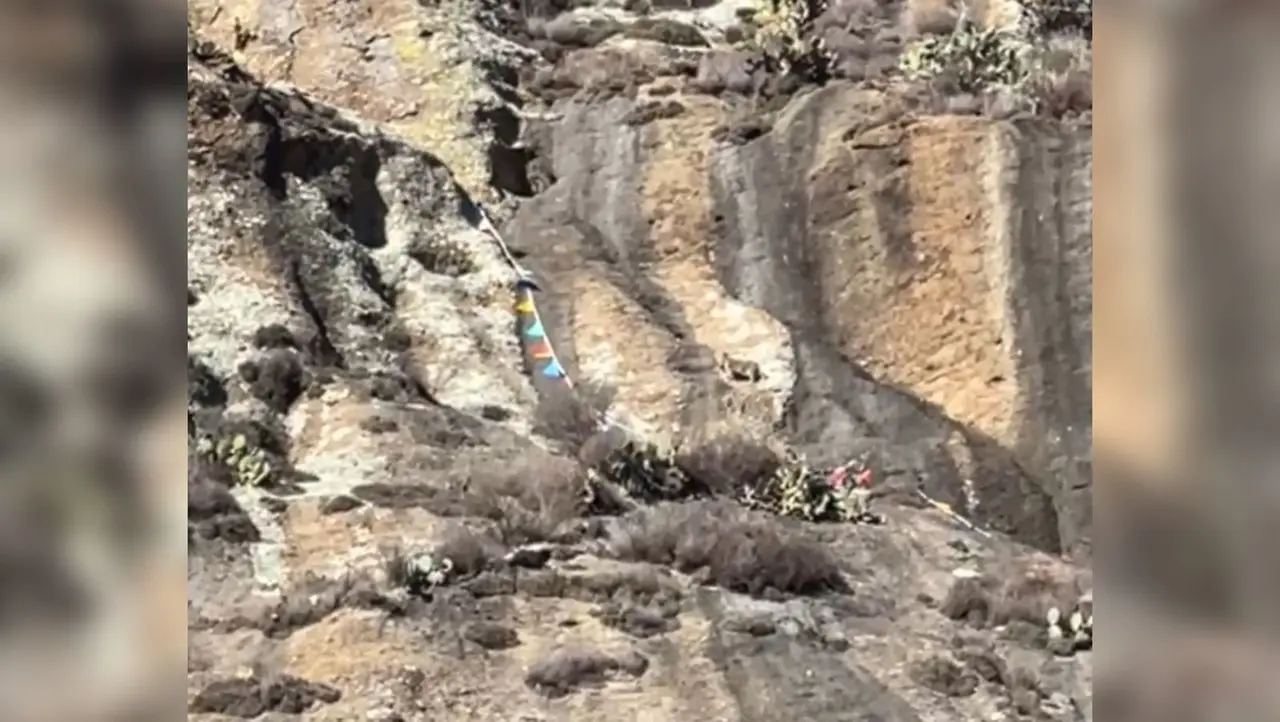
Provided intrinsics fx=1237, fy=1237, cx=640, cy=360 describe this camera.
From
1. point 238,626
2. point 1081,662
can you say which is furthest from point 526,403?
point 1081,662

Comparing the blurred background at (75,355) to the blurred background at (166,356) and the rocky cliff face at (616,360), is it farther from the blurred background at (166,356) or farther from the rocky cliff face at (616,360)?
the rocky cliff face at (616,360)

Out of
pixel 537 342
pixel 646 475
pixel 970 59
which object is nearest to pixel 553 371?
pixel 537 342

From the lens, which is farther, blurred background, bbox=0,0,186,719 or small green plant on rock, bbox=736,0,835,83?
small green plant on rock, bbox=736,0,835,83

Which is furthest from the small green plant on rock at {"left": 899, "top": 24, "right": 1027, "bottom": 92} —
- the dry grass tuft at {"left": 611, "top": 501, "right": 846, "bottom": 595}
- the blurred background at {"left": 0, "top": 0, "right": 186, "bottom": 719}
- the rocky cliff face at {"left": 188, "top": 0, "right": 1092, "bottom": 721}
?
the blurred background at {"left": 0, "top": 0, "right": 186, "bottom": 719}

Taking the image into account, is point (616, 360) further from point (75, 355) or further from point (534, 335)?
point (75, 355)

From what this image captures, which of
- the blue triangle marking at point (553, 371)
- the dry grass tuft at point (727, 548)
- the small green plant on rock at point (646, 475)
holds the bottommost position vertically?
the dry grass tuft at point (727, 548)

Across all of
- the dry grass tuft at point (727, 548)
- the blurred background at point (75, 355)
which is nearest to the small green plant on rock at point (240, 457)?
the blurred background at point (75, 355)

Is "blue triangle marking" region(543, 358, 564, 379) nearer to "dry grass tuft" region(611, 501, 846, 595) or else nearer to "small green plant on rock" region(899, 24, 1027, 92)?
"dry grass tuft" region(611, 501, 846, 595)
